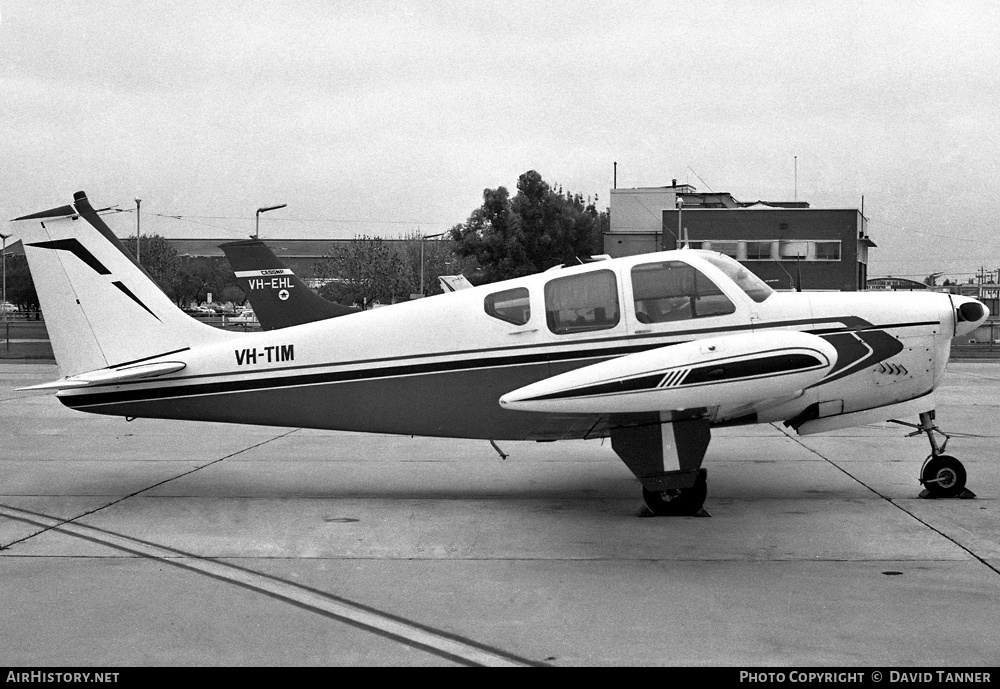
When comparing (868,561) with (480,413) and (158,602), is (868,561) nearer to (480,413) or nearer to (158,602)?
(480,413)

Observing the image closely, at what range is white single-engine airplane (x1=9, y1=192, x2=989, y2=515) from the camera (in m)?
7.90

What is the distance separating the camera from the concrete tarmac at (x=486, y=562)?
16.5ft

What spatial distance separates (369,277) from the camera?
7706cm

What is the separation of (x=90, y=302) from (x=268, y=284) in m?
14.1

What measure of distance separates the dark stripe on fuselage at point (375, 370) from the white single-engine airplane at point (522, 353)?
1cm

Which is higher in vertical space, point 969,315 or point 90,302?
point 90,302

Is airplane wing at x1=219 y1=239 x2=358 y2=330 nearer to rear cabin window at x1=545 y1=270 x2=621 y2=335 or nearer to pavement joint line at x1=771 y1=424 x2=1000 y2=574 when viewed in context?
pavement joint line at x1=771 y1=424 x2=1000 y2=574

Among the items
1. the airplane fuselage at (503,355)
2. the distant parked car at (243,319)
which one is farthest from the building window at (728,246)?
the airplane fuselage at (503,355)

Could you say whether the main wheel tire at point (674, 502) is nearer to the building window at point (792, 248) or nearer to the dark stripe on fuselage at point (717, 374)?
the dark stripe on fuselage at point (717, 374)

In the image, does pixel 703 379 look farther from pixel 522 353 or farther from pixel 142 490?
pixel 142 490

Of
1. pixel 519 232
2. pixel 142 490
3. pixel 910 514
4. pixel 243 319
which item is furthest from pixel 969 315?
pixel 243 319

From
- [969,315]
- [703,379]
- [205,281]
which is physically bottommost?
[205,281]

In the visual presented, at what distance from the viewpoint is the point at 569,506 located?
8688 mm
